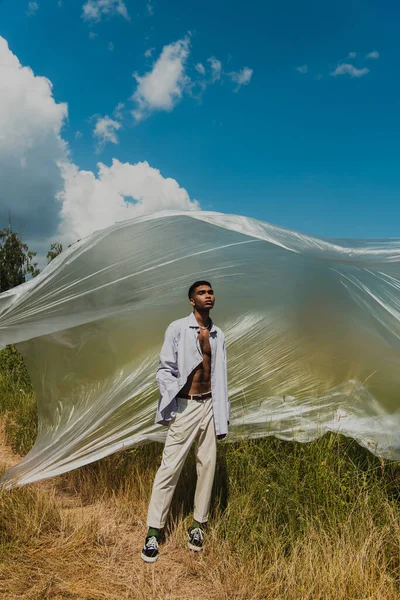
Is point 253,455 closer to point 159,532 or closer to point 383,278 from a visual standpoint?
point 159,532

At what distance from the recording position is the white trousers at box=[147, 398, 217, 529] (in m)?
2.85

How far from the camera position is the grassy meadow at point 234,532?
2463 millimetres

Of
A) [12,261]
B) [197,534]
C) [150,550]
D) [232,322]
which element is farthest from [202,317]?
[12,261]

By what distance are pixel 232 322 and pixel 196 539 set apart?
5.26 ft

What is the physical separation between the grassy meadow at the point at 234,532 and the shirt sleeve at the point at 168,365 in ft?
3.01

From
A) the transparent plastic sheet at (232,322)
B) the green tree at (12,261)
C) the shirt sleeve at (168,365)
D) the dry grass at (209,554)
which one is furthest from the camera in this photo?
the green tree at (12,261)

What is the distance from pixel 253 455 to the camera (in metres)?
3.42

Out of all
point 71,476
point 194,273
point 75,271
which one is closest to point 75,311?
point 75,271

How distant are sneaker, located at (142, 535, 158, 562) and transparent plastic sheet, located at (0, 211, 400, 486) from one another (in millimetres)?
789

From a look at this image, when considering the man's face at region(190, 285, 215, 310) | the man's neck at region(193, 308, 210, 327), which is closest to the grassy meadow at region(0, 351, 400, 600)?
the man's neck at region(193, 308, 210, 327)

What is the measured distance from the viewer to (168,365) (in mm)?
2928

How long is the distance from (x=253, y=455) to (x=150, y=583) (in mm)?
1150

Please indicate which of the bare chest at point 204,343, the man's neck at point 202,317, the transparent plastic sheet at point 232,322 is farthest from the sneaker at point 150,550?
the man's neck at point 202,317

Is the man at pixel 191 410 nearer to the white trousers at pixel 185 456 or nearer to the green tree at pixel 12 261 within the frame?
the white trousers at pixel 185 456
